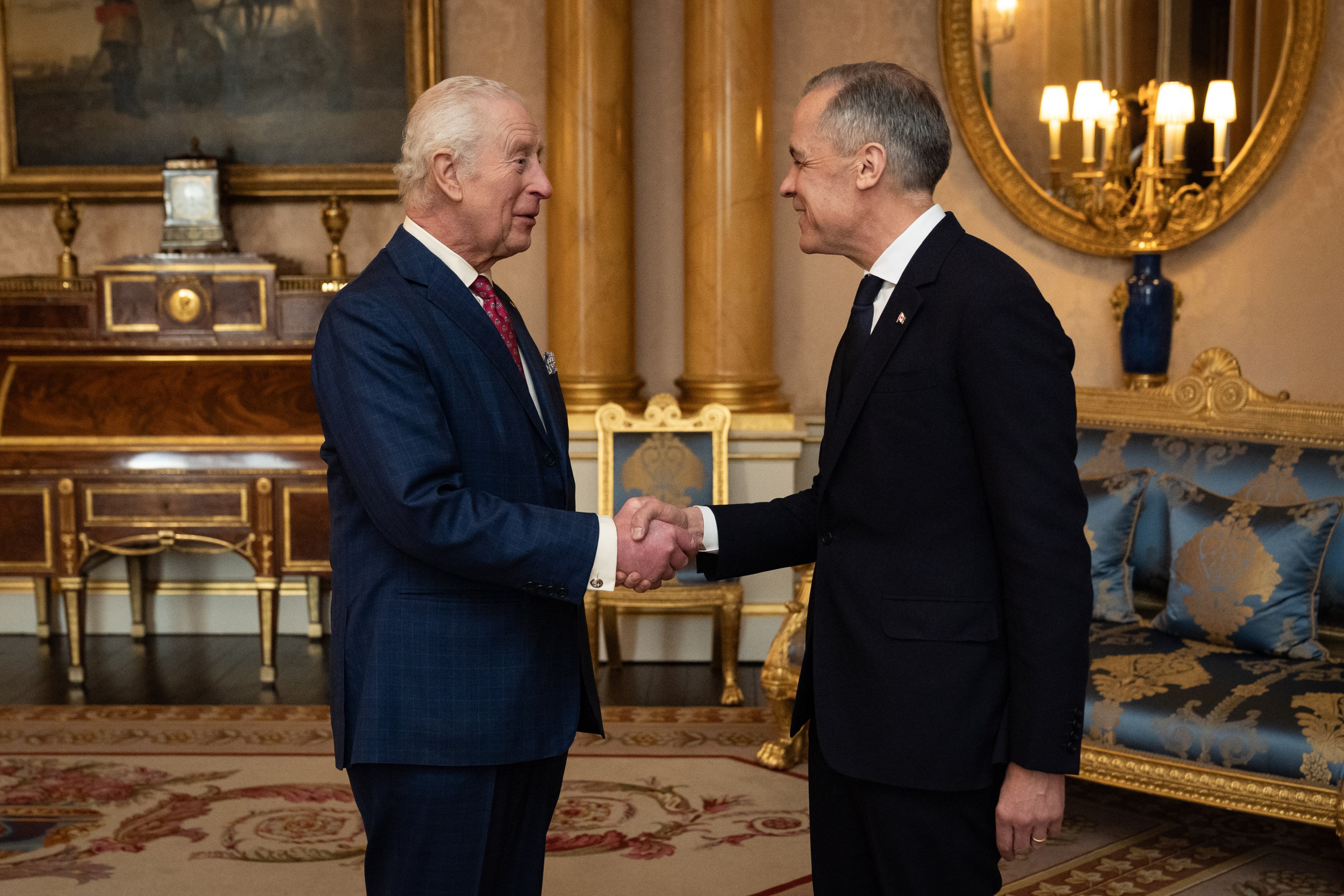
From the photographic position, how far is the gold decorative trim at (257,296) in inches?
193

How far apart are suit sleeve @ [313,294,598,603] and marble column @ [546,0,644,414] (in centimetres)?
333

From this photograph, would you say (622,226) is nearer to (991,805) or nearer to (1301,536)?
(1301,536)

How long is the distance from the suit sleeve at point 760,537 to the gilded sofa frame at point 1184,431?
4.55 feet

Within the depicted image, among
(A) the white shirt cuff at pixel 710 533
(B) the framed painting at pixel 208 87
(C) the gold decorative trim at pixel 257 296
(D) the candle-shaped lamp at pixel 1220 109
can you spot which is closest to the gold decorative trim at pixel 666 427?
(C) the gold decorative trim at pixel 257 296

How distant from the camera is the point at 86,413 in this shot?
187 inches

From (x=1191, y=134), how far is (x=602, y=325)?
7.75 feet

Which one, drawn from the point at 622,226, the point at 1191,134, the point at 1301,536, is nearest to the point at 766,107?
the point at 622,226

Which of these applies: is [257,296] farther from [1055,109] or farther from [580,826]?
[1055,109]

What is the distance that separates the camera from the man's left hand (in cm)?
156

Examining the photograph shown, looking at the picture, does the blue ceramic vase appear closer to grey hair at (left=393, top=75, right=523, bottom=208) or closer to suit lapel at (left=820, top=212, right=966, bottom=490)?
suit lapel at (left=820, top=212, right=966, bottom=490)

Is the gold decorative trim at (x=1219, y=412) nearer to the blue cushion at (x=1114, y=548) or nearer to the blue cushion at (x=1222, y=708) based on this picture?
the blue cushion at (x=1114, y=548)

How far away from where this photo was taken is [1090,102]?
4.75m

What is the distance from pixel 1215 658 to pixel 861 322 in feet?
6.42

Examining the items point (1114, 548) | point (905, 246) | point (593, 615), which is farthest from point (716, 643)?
point (905, 246)
